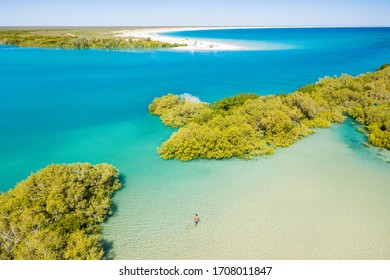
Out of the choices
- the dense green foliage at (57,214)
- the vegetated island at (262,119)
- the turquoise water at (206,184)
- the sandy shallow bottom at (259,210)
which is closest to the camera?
the dense green foliage at (57,214)

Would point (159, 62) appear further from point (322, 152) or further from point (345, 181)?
point (345, 181)

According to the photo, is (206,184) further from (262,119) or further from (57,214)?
(262,119)

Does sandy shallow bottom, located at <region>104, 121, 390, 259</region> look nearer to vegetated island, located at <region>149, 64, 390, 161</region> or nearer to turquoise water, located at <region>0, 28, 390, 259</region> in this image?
turquoise water, located at <region>0, 28, 390, 259</region>

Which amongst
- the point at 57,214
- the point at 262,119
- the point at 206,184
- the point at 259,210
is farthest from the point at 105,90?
the point at 259,210

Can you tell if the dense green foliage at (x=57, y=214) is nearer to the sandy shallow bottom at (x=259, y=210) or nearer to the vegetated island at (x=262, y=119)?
the sandy shallow bottom at (x=259, y=210)

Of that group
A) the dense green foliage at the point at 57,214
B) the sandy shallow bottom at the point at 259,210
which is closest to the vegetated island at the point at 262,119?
the sandy shallow bottom at the point at 259,210

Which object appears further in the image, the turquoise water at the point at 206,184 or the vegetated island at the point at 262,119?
the vegetated island at the point at 262,119

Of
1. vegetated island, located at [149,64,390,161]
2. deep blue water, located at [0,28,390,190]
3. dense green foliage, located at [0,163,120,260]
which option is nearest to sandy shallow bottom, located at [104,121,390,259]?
dense green foliage, located at [0,163,120,260]
